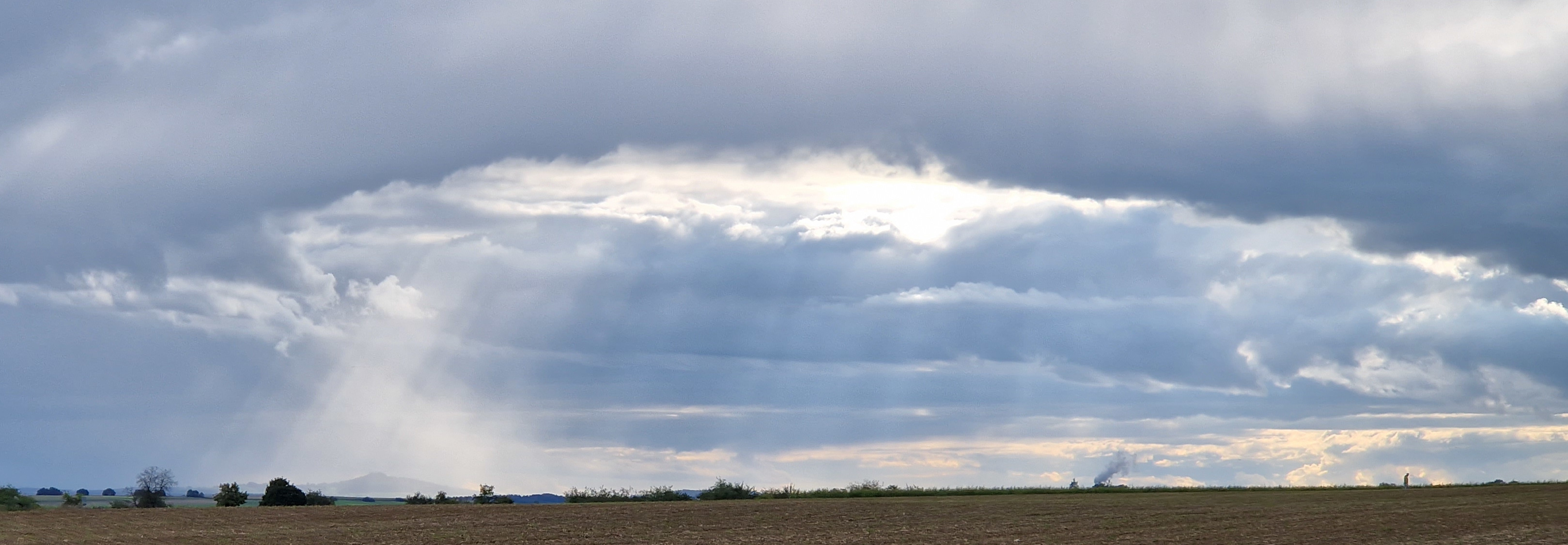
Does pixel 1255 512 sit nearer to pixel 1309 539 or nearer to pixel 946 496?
pixel 1309 539

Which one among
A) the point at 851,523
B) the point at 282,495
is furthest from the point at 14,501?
the point at 851,523

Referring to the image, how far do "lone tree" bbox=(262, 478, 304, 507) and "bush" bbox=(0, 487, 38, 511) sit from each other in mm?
15615

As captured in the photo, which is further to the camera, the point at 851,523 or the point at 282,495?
the point at 282,495

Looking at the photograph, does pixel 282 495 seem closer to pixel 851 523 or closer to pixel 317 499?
pixel 317 499

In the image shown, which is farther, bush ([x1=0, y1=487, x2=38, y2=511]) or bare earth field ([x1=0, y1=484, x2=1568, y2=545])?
bush ([x1=0, y1=487, x2=38, y2=511])

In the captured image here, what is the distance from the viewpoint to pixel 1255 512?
7094 centimetres

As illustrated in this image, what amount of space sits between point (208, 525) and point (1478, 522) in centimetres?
6461

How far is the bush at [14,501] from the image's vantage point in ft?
214

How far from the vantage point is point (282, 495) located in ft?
267

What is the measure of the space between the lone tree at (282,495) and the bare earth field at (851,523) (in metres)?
10.8

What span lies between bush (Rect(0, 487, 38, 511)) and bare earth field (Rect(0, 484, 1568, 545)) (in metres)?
2.41

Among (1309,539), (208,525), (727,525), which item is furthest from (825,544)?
(208,525)

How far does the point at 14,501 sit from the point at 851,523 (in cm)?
4628

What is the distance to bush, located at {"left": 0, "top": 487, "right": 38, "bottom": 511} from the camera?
65.2m
